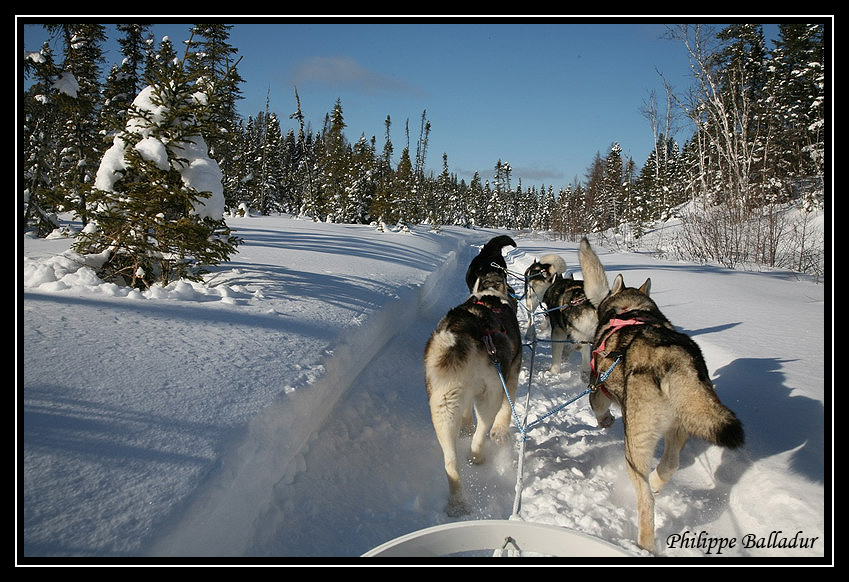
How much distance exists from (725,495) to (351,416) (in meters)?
2.82

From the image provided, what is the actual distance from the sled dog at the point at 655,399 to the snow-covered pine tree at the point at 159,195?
4759 mm

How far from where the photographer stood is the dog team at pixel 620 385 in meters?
2.32

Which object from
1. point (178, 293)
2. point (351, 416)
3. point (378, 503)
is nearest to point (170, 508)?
point (378, 503)

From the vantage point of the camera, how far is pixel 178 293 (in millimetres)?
4156

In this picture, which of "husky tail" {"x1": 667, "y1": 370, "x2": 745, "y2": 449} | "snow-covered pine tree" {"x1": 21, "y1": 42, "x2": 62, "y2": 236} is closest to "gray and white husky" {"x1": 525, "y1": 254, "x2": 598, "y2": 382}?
"husky tail" {"x1": 667, "y1": 370, "x2": 745, "y2": 449}

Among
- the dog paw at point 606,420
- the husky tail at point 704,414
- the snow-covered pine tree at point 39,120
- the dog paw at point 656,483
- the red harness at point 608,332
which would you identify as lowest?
the dog paw at point 656,483

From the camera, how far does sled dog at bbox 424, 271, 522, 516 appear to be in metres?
2.71

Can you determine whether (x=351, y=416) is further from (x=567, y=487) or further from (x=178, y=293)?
(x=178, y=293)

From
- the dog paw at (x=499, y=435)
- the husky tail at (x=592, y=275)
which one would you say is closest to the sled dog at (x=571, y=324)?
the husky tail at (x=592, y=275)

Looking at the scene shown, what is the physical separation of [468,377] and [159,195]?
14.4 feet

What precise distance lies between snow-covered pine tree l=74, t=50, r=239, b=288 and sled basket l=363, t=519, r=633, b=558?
4.58 m

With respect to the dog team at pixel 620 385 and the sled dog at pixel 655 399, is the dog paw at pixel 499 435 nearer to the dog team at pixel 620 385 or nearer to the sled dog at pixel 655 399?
the dog team at pixel 620 385
